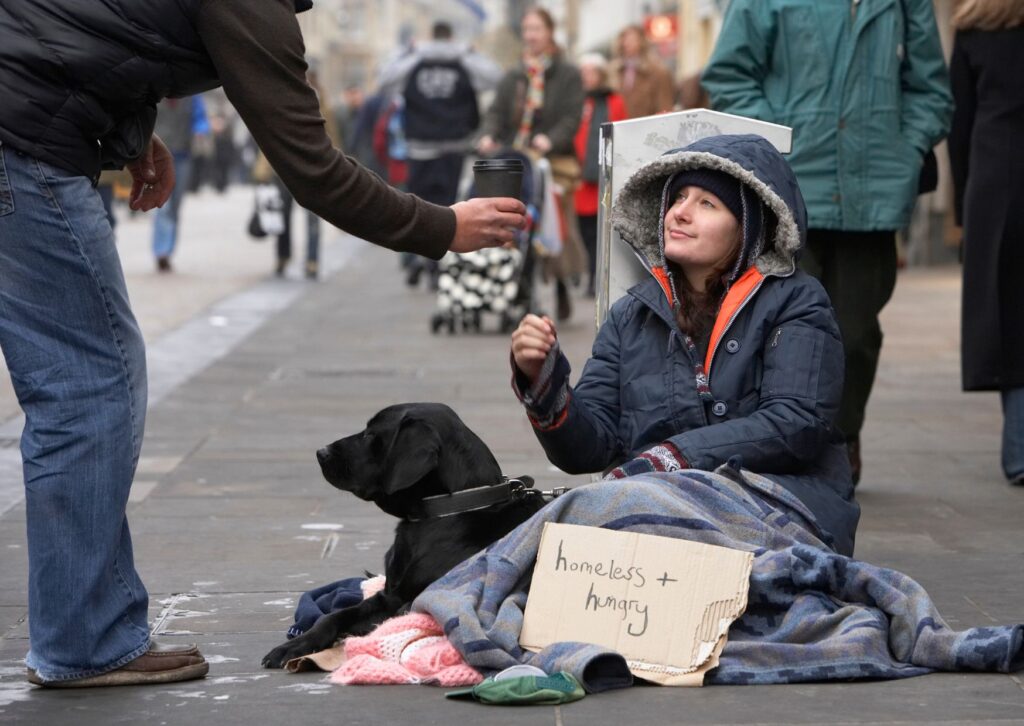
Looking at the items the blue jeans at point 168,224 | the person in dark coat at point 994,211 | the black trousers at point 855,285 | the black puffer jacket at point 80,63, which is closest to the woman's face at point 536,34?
the blue jeans at point 168,224

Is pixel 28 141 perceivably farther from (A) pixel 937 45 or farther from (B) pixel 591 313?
(B) pixel 591 313

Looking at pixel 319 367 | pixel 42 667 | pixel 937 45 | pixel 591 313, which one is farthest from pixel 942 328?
pixel 42 667

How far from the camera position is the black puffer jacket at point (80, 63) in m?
3.62

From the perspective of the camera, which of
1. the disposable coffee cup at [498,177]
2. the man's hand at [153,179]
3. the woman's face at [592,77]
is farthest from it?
the woman's face at [592,77]

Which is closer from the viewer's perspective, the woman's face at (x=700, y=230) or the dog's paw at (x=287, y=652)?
the dog's paw at (x=287, y=652)

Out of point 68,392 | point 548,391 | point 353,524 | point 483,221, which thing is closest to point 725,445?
point 548,391

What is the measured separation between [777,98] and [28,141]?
3144 millimetres

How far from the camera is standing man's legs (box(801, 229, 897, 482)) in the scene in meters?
6.20

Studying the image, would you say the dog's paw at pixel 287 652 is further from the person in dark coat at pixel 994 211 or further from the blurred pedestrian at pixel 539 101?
the blurred pedestrian at pixel 539 101

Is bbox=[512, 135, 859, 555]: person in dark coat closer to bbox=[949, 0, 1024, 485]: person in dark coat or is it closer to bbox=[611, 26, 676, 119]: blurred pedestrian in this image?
bbox=[949, 0, 1024, 485]: person in dark coat

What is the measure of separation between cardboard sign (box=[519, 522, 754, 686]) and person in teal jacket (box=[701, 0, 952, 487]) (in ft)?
7.80

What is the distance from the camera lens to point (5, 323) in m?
3.77

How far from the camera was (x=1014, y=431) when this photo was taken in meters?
6.61

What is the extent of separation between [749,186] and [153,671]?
5.83 feet
